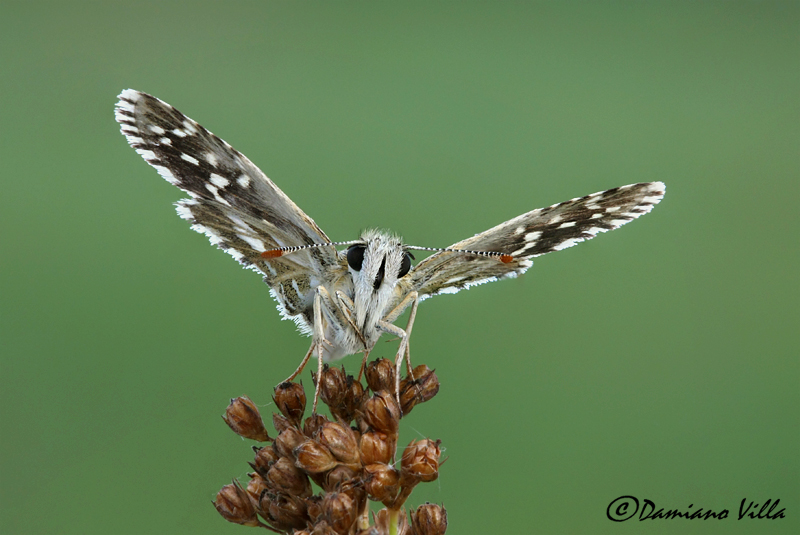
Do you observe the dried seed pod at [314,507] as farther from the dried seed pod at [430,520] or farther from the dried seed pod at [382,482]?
the dried seed pod at [430,520]

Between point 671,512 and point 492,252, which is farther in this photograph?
point 671,512

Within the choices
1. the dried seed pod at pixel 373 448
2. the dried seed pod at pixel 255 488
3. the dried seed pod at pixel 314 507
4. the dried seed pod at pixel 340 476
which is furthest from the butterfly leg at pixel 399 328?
the dried seed pod at pixel 255 488

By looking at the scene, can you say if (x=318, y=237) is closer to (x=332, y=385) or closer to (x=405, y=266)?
(x=405, y=266)

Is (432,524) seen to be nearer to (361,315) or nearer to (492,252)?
(361,315)

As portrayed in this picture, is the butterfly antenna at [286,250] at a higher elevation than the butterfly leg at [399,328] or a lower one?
higher

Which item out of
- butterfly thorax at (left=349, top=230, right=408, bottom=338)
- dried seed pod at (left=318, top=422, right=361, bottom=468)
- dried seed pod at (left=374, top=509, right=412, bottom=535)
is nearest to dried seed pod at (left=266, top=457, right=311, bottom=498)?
dried seed pod at (left=318, top=422, right=361, bottom=468)

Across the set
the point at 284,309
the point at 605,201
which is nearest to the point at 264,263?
the point at 284,309
